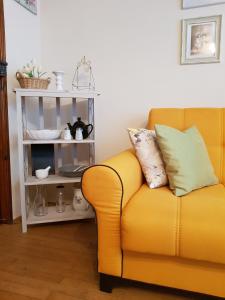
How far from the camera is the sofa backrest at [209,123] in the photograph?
5.26 ft

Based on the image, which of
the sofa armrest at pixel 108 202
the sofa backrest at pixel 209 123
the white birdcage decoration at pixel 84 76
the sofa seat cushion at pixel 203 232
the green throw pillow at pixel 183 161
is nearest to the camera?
the sofa seat cushion at pixel 203 232

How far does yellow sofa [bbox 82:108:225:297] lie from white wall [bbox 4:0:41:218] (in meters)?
1.06

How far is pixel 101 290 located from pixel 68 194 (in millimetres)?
1241

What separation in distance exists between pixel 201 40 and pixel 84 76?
3.23 ft

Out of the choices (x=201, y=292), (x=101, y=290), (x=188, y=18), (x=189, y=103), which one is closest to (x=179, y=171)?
(x=201, y=292)

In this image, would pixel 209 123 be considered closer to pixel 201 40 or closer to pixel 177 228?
pixel 201 40

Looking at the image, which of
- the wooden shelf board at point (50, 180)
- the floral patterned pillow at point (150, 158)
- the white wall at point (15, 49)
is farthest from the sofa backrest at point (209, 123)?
the white wall at point (15, 49)

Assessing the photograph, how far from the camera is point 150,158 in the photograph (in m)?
1.42

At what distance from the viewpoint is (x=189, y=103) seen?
6.50 feet

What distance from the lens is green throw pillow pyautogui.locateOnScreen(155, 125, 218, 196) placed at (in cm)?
128

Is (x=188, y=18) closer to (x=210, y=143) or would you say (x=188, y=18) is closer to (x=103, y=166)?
(x=210, y=143)

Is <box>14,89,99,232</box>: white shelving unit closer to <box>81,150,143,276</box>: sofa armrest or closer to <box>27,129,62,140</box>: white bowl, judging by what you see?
<box>27,129,62,140</box>: white bowl

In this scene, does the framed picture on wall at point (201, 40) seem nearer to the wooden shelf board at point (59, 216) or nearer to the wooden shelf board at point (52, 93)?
the wooden shelf board at point (52, 93)

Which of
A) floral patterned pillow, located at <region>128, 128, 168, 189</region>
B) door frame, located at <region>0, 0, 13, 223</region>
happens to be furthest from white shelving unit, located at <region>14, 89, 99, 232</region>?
floral patterned pillow, located at <region>128, 128, 168, 189</region>
